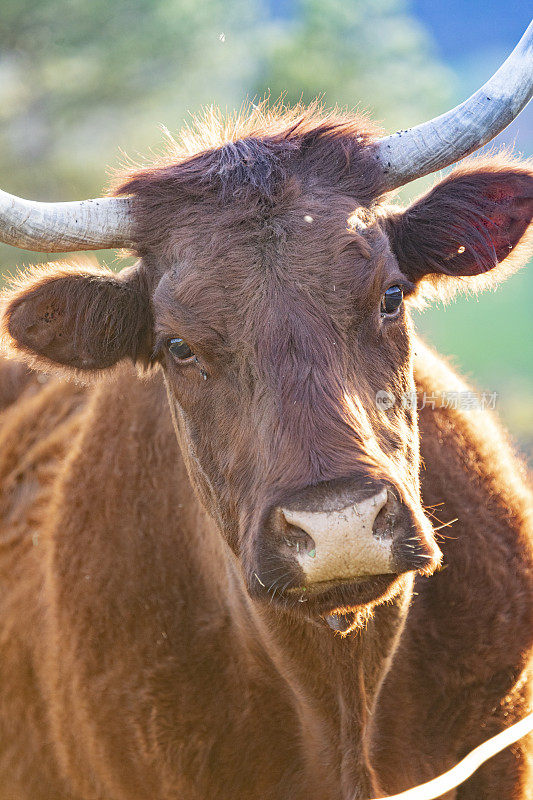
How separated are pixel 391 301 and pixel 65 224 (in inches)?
45.9

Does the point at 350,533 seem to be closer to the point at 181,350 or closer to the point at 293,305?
the point at 293,305

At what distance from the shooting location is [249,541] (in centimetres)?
263

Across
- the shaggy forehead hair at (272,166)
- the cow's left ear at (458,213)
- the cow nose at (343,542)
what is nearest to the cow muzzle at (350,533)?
the cow nose at (343,542)

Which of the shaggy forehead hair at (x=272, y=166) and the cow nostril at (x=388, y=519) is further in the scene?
the shaggy forehead hair at (x=272, y=166)

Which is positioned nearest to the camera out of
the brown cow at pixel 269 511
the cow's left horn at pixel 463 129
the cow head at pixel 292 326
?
the cow head at pixel 292 326

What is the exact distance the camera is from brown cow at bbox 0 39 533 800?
8.59ft

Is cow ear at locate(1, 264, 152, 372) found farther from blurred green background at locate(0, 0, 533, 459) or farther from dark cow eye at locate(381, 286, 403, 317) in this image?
blurred green background at locate(0, 0, 533, 459)

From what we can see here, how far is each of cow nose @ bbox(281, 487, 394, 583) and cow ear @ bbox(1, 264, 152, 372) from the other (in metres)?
1.32

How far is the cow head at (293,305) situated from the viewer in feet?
8.08

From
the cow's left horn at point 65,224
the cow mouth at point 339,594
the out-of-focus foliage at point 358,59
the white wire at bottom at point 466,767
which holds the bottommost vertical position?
the white wire at bottom at point 466,767

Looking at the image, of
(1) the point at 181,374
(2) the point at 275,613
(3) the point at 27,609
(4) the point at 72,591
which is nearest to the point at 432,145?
(1) the point at 181,374

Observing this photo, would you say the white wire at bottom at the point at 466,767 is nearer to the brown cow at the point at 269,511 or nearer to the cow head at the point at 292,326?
the brown cow at the point at 269,511

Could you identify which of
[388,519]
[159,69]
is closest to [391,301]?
[388,519]

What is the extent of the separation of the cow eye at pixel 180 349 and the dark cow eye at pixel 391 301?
663 millimetres
